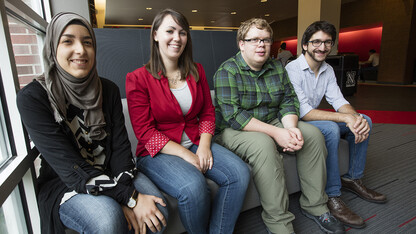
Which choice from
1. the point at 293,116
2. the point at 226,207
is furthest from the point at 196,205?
the point at 293,116

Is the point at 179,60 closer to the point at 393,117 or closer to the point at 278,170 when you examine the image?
the point at 278,170

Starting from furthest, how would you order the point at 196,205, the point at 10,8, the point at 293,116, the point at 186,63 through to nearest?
the point at 293,116 < the point at 186,63 < the point at 196,205 < the point at 10,8

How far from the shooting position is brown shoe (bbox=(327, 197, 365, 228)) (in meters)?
1.63

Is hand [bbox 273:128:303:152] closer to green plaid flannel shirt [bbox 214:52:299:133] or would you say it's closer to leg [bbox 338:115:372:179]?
green plaid flannel shirt [bbox 214:52:299:133]

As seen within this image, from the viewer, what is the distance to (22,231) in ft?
3.87

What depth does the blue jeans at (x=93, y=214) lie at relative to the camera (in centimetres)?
98

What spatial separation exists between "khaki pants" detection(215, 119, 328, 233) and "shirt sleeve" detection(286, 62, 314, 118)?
0.23 m

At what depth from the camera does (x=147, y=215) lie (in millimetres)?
1095

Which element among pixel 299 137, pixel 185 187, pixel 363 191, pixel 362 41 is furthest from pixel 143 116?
pixel 362 41

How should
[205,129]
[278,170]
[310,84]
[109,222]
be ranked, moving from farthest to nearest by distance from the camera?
[310,84] → [205,129] → [278,170] → [109,222]

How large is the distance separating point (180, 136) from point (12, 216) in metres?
0.84

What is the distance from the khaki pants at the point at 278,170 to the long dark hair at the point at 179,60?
0.49m

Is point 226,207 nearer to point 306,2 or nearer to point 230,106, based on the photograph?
point 230,106

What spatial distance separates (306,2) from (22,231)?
24.7 feet
